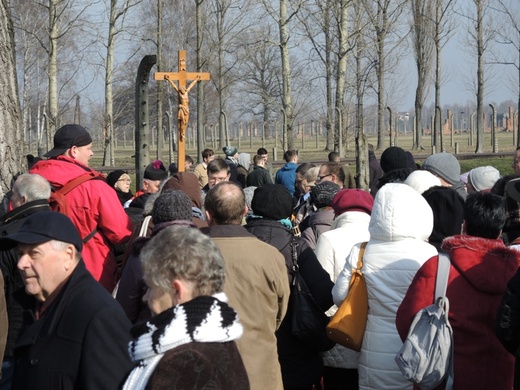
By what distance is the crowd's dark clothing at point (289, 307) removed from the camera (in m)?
5.55

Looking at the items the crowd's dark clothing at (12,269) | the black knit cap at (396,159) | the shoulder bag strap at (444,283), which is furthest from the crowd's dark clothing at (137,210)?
the shoulder bag strap at (444,283)

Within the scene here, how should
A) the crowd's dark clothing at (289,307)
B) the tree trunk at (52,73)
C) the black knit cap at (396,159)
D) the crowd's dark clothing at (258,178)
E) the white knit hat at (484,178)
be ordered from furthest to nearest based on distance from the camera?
the tree trunk at (52,73), the crowd's dark clothing at (258,178), the black knit cap at (396,159), the white knit hat at (484,178), the crowd's dark clothing at (289,307)

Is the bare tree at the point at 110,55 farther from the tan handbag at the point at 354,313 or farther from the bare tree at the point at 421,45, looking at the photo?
the tan handbag at the point at 354,313

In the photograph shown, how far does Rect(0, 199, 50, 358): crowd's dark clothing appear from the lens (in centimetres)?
543

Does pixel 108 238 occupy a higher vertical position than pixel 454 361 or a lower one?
higher

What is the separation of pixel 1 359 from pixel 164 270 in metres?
2.48

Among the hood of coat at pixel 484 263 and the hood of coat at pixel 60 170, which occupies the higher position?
the hood of coat at pixel 60 170

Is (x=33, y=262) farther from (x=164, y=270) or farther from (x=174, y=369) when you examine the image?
(x=174, y=369)

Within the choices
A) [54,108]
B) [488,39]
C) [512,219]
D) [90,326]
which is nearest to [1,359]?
[90,326]

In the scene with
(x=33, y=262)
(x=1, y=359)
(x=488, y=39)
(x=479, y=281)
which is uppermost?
(x=488, y=39)

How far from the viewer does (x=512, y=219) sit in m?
6.31

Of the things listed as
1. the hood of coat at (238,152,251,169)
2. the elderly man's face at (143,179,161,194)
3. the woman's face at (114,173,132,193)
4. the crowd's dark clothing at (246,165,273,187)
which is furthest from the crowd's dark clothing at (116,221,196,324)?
the hood of coat at (238,152,251,169)

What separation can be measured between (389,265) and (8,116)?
488 centimetres

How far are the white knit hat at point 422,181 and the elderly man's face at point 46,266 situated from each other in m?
4.56
